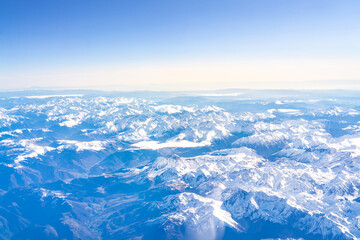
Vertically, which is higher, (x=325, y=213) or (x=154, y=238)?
(x=325, y=213)

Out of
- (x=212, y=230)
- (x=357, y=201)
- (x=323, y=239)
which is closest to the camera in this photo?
(x=323, y=239)

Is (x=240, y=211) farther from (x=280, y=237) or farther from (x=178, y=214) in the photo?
(x=178, y=214)

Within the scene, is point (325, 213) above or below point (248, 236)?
above

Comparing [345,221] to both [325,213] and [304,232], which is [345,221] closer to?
[325,213]

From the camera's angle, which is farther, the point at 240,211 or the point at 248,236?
the point at 240,211

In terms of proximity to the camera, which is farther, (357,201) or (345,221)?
(357,201)

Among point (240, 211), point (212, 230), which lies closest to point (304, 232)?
point (240, 211)

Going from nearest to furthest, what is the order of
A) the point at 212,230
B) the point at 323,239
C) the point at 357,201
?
the point at 323,239, the point at 212,230, the point at 357,201

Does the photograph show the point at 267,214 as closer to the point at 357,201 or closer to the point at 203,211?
the point at 203,211

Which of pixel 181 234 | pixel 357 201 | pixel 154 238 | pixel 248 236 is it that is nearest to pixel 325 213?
pixel 357 201
